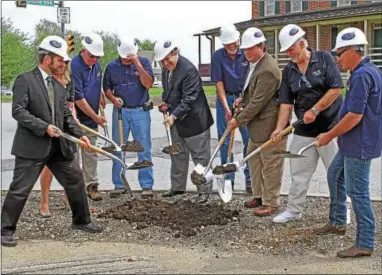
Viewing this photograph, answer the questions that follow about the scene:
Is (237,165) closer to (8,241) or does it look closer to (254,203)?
(254,203)

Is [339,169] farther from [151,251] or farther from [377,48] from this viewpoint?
[377,48]

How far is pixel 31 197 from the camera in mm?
8102

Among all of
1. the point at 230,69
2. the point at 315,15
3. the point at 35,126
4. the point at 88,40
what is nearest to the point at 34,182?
the point at 35,126

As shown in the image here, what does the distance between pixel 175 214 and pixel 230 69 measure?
207 cm

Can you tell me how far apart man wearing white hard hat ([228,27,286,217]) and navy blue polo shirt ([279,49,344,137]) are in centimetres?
29

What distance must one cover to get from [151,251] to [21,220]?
1915 mm

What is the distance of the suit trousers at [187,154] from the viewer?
7.64 meters

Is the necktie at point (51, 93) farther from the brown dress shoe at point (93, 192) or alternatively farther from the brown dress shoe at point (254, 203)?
the brown dress shoe at point (254, 203)

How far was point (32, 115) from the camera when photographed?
5.80m

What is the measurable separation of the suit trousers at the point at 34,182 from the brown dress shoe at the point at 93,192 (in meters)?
1.50

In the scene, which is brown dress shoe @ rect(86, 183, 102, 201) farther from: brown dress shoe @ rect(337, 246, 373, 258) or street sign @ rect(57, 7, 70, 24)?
street sign @ rect(57, 7, 70, 24)

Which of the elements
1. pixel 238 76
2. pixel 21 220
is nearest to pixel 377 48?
pixel 238 76

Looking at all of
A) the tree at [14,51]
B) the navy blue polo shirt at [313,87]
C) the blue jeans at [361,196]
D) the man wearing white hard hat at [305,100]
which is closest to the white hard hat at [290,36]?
the man wearing white hard hat at [305,100]

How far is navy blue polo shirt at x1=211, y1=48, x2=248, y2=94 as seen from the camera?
25.4ft
